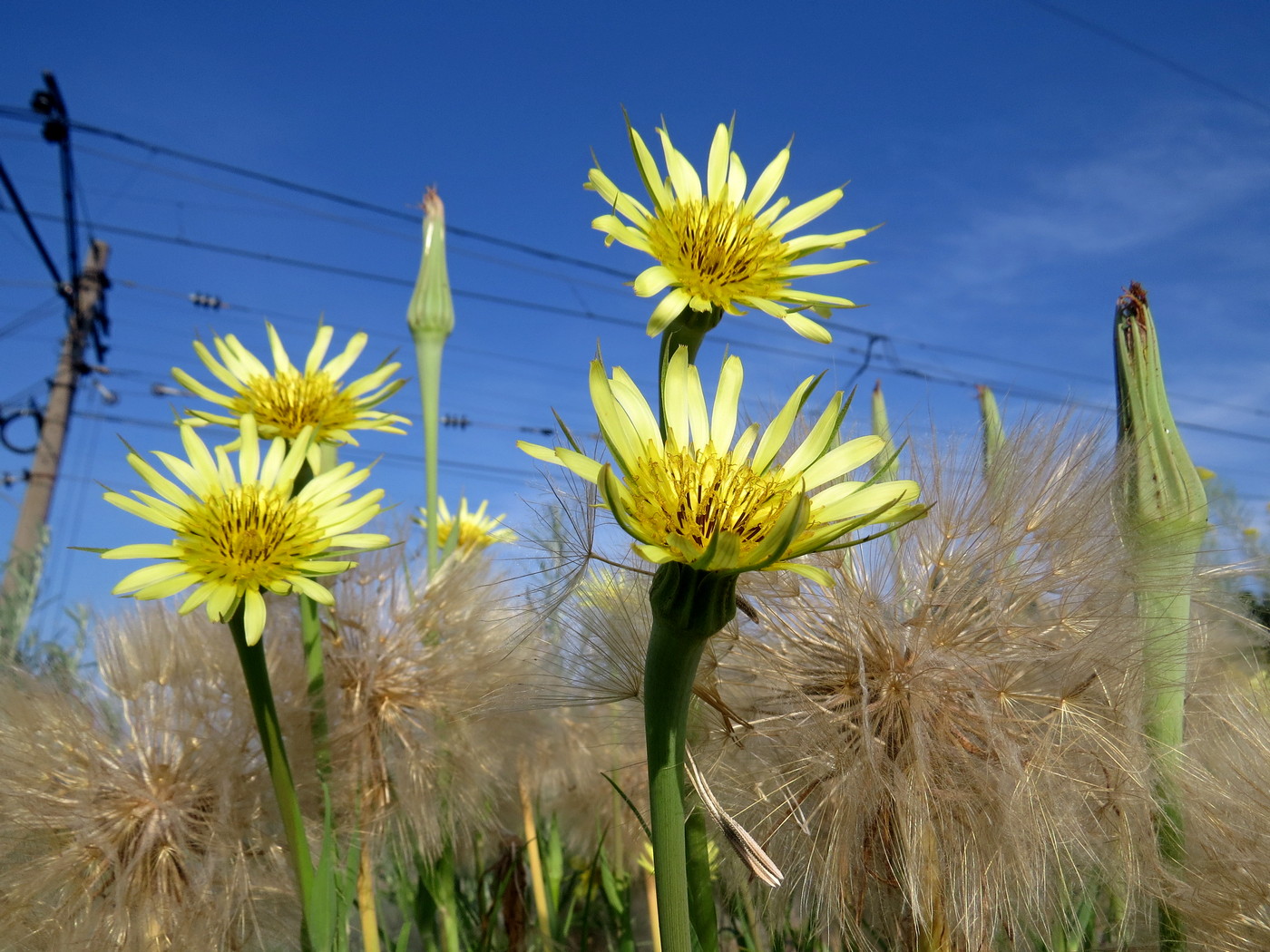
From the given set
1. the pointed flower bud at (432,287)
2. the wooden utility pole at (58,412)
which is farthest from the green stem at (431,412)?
the wooden utility pole at (58,412)

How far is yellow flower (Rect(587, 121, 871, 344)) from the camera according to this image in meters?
1.29

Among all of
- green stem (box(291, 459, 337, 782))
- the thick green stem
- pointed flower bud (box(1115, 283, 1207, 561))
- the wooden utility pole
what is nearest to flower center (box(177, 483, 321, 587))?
green stem (box(291, 459, 337, 782))

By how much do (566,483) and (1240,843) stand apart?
4.00 feet

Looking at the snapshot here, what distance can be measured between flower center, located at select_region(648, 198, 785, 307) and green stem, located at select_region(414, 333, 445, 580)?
90cm

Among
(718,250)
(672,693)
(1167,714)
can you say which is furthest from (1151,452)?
(672,693)

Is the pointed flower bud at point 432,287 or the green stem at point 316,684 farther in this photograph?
the pointed flower bud at point 432,287

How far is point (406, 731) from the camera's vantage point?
2070 mm

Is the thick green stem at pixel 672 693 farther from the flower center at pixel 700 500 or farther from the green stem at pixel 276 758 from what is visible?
the green stem at pixel 276 758

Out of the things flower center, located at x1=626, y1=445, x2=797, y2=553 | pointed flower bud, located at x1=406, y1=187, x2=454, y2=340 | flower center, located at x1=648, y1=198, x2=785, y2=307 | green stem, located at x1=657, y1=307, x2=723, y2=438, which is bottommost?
flower center, located at x1=626, y1=445, x2=797, y2=553

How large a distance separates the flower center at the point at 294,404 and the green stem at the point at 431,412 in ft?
0.63

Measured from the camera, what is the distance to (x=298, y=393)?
192 centimetres

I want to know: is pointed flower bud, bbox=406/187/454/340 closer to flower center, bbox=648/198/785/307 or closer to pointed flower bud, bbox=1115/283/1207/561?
flower center, bbox=648/198/785/307

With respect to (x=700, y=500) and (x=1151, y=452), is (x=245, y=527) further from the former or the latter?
(x=1151, y=452)

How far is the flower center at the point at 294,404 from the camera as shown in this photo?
188 cm
